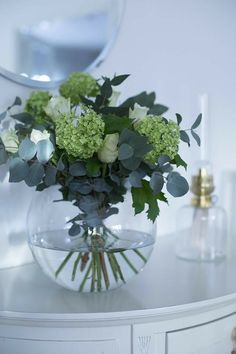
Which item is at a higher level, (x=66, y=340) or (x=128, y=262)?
(x=128, y=262)

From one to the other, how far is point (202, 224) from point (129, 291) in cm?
49

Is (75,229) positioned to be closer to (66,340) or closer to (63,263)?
(63,263)

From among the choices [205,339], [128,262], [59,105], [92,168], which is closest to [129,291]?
[128,262]

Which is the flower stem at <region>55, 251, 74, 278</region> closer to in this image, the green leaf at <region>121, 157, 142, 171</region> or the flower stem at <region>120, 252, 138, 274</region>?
the flower stem at <region>120, 252, 138, 274</region>

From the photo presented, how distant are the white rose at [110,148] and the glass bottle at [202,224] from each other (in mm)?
535

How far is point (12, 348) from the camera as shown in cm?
96

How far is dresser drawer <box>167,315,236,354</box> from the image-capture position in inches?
39.3

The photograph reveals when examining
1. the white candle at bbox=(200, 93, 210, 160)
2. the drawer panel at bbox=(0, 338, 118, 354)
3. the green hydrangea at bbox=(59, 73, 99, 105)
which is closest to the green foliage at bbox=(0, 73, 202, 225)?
the green hydrangea at bbox=(59, 73, 99, 105)

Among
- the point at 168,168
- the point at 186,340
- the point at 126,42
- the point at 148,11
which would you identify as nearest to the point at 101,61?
the point at 126,42

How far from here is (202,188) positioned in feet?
4.75

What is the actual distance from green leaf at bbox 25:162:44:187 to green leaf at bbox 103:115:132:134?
0.45 ft

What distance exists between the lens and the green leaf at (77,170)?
38.0 inches

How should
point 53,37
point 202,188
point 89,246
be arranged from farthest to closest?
point 202,188
point 53,37
point 89,246

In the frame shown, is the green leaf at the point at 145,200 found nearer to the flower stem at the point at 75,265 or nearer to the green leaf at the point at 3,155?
the flower stem at the point at 75,265
